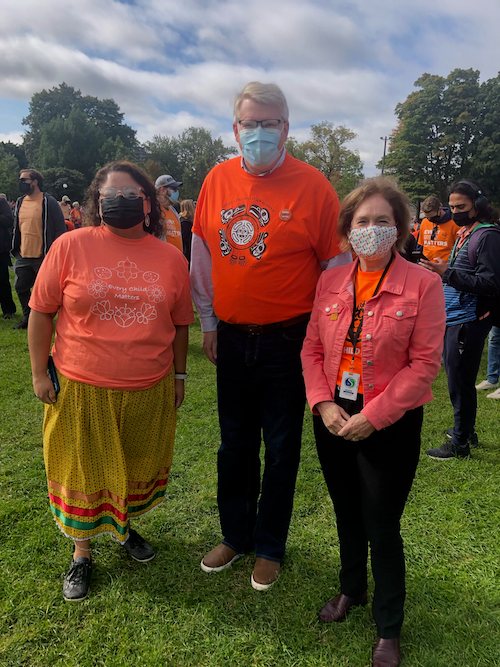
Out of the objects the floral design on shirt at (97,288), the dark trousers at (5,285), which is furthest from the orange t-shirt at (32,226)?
the floral design on shirt at (97,288)

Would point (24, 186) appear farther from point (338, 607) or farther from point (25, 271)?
point (338, 607)

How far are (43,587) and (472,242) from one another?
148 inches

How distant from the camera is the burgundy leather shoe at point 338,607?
2123 mm

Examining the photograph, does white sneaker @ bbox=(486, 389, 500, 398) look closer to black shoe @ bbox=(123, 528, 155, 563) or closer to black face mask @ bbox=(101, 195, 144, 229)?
black shoe @ bbox=(123, 528, 155, 563)

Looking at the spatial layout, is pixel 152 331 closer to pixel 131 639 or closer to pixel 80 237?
pixel 80 237

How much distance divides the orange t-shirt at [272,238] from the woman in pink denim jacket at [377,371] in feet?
0.46

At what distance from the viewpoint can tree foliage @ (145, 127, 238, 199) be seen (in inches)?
2297

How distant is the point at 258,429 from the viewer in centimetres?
248

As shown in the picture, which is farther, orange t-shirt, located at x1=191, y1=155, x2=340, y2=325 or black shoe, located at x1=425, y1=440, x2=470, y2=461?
black shoe, located at x1=425, y1=440, x2=470, y2=461

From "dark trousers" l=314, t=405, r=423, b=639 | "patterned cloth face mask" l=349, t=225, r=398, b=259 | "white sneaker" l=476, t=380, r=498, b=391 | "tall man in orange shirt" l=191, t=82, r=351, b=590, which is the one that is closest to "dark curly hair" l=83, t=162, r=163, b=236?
"tall man in orange shirt" l=191, t=82, r=351, b=590

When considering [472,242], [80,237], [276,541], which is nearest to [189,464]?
[276,541]

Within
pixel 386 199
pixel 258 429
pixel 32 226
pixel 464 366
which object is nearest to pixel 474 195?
pixel 464 366

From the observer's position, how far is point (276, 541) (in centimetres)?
241

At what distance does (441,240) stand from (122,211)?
5.63m
